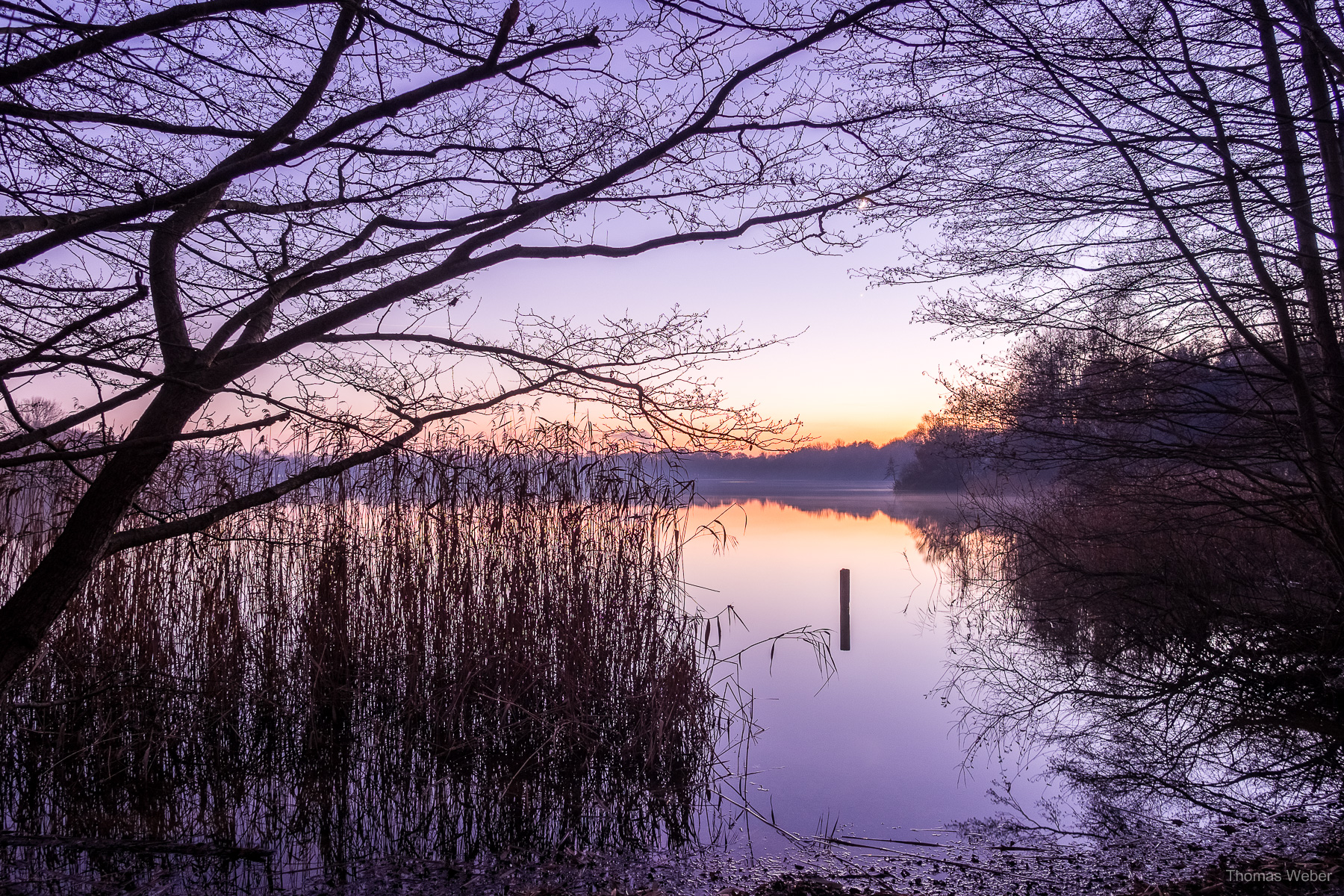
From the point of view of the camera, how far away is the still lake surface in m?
4.14

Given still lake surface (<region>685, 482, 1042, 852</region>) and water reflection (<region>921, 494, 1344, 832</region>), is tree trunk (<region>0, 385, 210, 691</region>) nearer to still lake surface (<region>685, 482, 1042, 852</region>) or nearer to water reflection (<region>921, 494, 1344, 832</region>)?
still lake surface (<region>685, 482, 1042, 852</region>)

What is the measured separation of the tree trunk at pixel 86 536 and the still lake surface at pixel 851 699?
294cm

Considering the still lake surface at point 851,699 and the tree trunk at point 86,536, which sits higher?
the tree trunk at point 86,536

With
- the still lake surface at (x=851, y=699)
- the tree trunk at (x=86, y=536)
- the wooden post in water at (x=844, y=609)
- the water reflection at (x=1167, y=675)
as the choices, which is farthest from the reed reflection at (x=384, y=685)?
the wooden post in water at (x=844, y=609)

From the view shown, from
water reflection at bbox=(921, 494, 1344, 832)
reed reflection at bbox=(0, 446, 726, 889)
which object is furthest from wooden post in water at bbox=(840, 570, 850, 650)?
reed reflection at bbox=(0, 446, 726, 889)

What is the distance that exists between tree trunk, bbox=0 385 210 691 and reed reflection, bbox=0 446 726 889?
4.72 ft

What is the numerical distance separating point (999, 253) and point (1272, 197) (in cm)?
161

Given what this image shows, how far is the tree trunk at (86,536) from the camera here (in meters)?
2.35

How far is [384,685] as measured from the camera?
15.9 feet

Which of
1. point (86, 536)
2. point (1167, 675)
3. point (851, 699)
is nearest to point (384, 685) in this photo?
point (86, 536)

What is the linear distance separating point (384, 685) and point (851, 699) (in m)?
3.71

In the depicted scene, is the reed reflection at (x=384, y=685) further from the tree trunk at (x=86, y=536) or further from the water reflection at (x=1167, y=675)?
the water reflection at (x=1167, y=675)

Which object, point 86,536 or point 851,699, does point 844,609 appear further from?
point 86,536

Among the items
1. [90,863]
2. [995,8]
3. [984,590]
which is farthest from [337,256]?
[984,590]
